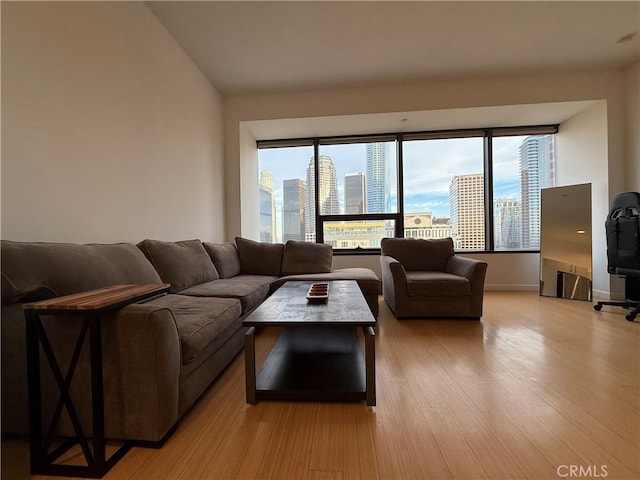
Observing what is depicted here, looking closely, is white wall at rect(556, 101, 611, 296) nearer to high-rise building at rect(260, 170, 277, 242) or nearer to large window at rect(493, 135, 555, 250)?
large window at rect(493, 135, 555, 250)

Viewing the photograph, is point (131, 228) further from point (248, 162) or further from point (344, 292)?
point (248, 162)

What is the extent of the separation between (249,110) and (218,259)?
7.65ft

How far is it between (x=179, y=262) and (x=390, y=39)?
3054 millimetres

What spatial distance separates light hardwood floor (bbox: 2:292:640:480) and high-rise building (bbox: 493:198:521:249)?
255 cm

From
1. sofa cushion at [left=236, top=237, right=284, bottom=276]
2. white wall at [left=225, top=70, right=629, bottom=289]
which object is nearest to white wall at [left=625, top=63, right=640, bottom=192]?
white wall at [left=225, top=70, right=629, bottom=289]

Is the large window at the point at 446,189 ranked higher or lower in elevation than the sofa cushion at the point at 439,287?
higher

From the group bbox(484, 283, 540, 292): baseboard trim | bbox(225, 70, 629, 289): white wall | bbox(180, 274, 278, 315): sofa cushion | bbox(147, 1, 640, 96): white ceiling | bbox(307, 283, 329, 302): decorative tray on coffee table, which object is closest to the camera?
bbox(307, 283, 329, 302): decorative tray on coffee table

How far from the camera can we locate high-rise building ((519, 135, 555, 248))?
432 cm

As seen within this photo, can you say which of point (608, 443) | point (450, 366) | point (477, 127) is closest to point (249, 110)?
point (477, 127)

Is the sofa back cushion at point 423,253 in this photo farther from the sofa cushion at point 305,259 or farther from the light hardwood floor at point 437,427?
the light hardwood floor at point 437,427

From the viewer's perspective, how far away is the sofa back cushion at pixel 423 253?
10.9ft

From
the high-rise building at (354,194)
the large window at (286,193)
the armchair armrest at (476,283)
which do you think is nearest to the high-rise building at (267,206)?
the large window at (286,193)

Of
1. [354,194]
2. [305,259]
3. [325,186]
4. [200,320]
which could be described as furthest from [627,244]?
[200,320]

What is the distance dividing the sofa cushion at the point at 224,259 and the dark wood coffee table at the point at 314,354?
43.9 inches
